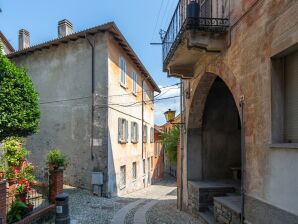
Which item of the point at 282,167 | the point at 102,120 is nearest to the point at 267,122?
the point at 282,167

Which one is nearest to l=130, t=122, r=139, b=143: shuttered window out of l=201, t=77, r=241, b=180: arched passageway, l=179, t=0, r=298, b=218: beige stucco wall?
l=201, t=77, r=241, b=180: arched passageway

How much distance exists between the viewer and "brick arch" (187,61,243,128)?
6541mm

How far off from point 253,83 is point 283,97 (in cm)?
77

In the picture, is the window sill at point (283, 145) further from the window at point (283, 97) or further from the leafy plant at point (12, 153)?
the leafy plant at point (12, 153)

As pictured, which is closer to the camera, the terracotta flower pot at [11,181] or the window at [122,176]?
the terracotta flower pot at [11,181]

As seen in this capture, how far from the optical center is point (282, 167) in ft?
15.3

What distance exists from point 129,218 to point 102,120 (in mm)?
5907

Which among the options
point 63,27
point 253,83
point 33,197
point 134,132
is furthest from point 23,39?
point 253,83

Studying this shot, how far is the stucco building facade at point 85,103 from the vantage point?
48.3 feet

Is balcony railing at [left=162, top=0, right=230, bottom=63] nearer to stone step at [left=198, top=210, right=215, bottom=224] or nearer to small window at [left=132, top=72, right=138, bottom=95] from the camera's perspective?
stone step at [left=198, top=210, right=215, bottom=224]

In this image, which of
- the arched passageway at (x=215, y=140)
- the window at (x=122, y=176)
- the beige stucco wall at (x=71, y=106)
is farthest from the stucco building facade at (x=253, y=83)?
the window at (x=122, y=176)

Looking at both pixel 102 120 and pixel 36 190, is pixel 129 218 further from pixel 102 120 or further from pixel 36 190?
pixel 102 120

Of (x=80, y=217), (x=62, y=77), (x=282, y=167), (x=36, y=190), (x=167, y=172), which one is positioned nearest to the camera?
(x=282, y=167)

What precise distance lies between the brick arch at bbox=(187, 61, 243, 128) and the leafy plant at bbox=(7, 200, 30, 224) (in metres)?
5.72
